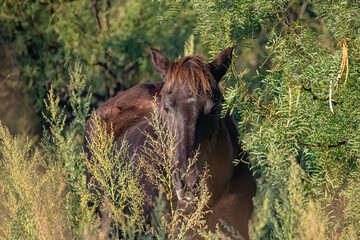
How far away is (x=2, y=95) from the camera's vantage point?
10.8 m

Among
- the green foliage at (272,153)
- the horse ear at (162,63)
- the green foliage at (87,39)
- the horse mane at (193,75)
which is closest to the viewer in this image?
the green foliage at (272,153)

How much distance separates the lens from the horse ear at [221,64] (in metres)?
5.35

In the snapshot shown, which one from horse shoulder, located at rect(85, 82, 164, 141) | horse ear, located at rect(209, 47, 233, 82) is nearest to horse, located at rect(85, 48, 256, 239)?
horse ear, located at rect(209, 47, 233, 82)

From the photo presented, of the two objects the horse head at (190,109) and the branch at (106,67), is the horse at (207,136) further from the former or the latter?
the branch at (106,67)

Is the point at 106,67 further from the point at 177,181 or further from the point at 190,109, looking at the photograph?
the point at 177,181

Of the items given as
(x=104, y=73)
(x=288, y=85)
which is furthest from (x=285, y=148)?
(x=104, y=73)

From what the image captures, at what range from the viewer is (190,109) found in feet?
16.1

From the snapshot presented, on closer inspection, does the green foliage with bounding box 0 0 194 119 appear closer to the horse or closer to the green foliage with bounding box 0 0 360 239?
the green foliage with bounding box 0 0 360 239

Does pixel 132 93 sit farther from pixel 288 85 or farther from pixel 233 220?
pixel 288 85

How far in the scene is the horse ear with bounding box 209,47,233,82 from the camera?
535cm

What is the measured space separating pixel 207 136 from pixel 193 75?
0.48 metres

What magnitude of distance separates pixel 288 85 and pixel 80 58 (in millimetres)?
5594

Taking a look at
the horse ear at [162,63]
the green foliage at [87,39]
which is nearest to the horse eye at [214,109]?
the horse ear at [162,63]

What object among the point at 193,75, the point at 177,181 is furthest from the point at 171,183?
the point at 193,75
